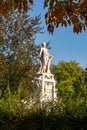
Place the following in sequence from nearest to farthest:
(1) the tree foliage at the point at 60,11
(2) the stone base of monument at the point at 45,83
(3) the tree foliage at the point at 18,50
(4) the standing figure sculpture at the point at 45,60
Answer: (1) the tree foliage at the point at 60,11 → (2) the stone base of monument at the point at 45,83 → (4) the standing figure sculpture at the point at 45,60 → (3) the tree foliage at the point at 18,50

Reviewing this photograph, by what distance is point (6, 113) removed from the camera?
930cm

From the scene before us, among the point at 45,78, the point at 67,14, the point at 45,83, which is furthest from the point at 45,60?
the point at 67,14

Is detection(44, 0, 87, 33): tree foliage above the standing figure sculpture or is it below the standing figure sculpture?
below

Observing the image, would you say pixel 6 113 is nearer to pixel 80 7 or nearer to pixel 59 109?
pixel 59 109

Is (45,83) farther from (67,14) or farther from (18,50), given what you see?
(67,14)

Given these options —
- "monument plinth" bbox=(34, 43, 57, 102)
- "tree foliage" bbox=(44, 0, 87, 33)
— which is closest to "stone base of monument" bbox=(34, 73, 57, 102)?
"monument plinth" bbox=(34, 43, 57, 102)

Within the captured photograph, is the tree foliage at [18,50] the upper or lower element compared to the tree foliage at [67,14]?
upper

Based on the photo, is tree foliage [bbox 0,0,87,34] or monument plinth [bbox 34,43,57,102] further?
monument plinth [bbox 34,43,57,102]

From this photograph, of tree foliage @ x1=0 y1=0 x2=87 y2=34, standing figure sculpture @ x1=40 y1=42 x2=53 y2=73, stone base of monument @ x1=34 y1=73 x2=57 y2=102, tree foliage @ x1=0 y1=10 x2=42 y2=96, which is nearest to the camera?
tree foliage @ x1=0 y1=0 x2=87 y2=34

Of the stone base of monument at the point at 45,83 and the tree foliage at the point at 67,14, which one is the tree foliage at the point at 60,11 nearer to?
the tree foliage at the point at 67,14

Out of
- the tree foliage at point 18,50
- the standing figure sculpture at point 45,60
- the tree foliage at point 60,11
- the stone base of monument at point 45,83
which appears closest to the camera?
the tree foliage at point 60,11

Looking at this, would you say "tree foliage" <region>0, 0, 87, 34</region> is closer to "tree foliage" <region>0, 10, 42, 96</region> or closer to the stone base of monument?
the stone base of monument

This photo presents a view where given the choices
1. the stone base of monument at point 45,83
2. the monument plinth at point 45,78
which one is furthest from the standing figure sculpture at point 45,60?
the stone base of monument at point 45,83

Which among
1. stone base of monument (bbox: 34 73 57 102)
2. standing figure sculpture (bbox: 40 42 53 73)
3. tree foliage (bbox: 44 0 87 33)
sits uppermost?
standing figure sculpture (bbox: 40 42 53 73)
